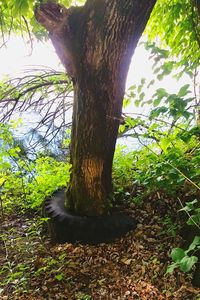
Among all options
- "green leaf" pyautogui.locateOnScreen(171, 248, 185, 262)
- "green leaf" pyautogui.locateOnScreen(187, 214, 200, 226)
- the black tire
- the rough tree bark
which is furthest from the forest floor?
"green leaf" pyautogui.locateOnScreen(171, 248, 185, 262)

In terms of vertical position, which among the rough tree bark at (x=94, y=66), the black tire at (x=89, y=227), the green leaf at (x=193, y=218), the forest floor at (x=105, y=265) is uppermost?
the rough tree bark at (x=94, y=66)

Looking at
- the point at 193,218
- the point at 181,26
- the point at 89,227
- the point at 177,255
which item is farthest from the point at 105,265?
the point at 181,26

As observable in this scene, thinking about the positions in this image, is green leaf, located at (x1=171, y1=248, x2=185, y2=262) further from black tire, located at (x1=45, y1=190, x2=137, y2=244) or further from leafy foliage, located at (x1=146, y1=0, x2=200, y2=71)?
leafy foliage, located at (x1=146, y1=0, x2=200, y2=71)

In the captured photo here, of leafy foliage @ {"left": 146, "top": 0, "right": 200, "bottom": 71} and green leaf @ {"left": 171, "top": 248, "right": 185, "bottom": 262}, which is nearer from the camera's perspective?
green leaf @ {"left": 171, "top": 248, "right": 185, "bottom": 262}

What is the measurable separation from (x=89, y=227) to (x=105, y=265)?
1.38 ft

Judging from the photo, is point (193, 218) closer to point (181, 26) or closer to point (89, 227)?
point (89, 227)

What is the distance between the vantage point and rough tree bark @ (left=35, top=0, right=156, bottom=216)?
102 inches

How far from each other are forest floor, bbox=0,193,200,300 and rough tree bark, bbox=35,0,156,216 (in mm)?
486

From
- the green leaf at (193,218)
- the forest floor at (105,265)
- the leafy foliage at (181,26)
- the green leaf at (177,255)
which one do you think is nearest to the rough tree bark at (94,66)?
the forest floor at (105,265)

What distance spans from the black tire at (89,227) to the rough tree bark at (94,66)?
0.14 metres

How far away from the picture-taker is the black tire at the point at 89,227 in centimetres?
300

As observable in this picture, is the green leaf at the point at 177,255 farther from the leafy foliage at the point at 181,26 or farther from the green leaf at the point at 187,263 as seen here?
the leafy foliage at the point at 181,26

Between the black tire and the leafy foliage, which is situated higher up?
the leafy foliage

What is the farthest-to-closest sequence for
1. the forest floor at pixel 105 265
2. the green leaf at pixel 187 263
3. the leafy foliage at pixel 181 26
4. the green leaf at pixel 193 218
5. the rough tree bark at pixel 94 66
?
1. the leafy foliage at pixel 181 26
2. the rough tree bark at pixel 94 66
3. the forest floor at pixel 105 265
4. the green leaf at pixel 193 218
5. the green leaf at pixel 187 263
